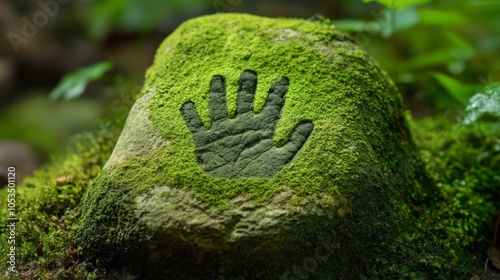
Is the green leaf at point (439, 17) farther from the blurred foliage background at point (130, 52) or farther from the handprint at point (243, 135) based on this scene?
the handprint at point (243, 135)

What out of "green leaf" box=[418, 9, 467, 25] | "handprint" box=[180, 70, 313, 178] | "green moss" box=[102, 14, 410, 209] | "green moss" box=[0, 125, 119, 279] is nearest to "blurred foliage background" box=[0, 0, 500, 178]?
"green leaf" box=[418, 9, 467, 25]

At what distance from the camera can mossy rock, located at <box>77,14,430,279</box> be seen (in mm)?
1827

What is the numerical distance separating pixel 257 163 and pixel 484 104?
1226 mm

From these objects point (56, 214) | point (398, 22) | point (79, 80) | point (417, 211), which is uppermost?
point (398, 22)

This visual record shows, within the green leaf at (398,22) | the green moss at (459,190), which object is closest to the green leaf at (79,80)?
the green leaf at (398,22)

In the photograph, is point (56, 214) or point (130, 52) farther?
point (130, 52)

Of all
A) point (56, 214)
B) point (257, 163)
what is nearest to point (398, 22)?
point (257, 163)

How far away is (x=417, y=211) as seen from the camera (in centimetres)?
229

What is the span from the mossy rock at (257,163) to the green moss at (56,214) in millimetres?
106

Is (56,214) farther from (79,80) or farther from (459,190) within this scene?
(459,190)

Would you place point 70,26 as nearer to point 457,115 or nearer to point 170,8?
point 170,8

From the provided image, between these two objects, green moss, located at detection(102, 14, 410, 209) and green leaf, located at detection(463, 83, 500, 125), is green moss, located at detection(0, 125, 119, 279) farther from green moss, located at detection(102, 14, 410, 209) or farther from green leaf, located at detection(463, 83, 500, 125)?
green leaf, located at detection(463, 83, 500, 125)

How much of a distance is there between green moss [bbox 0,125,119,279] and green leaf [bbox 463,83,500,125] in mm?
1924

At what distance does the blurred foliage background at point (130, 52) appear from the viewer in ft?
11.9
